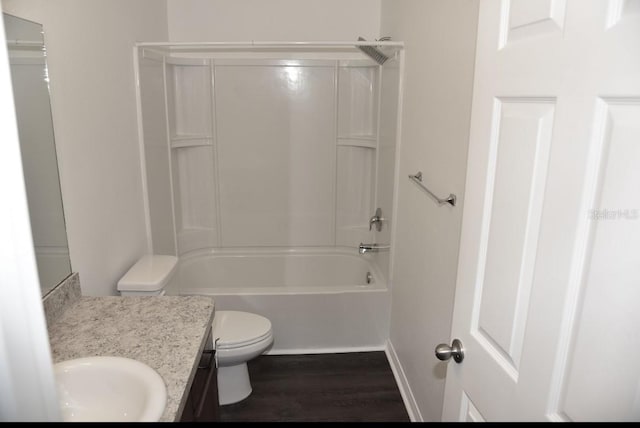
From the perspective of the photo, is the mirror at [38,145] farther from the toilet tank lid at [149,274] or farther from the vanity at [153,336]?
the toilet tank lid at [149,274]

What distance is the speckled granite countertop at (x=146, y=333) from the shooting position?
1190mm

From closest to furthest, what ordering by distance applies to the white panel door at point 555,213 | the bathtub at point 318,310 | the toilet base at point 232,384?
the white panel door at point 555,213 → the toilet base at point 232,384 → the bathtub at point 318,310

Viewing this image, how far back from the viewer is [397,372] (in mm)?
2531

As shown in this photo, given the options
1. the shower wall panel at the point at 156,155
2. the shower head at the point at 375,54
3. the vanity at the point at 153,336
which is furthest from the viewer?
the shower head at the point at 375,54

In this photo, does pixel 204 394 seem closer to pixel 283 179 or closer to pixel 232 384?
pixel 232 384

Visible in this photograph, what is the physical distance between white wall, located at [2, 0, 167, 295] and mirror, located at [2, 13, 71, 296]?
0.16 feet

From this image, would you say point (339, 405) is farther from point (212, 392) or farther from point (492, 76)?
point (492, 76)

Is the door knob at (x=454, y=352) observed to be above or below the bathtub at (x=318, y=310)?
above

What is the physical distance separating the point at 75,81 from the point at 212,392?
1.28 metres

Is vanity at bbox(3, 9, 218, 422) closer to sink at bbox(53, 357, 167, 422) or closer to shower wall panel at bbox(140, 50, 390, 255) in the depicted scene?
sink at bbox(53, 357, 167, 422)

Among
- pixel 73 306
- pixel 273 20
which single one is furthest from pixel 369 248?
pixel 73 306

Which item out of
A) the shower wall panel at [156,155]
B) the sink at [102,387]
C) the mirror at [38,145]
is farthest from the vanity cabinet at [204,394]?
the shower wall panel at [156,155]

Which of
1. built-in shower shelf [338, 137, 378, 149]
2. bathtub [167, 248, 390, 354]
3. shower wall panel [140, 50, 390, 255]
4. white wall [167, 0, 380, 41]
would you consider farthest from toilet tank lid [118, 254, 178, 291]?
white wall [167, 0, 380, 41]

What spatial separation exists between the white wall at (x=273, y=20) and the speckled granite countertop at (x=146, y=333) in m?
2.17
